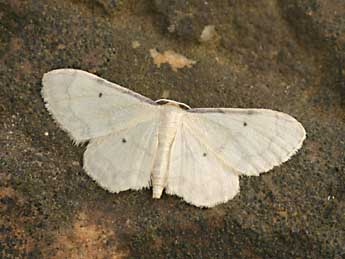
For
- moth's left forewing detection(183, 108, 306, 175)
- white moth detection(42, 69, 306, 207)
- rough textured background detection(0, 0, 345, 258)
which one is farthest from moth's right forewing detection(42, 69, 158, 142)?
moth's left forewing detection(183, 108, 306, 175)

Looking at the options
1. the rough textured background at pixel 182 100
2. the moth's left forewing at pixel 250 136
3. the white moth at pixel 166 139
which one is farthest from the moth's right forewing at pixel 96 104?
the moth's left forewing at pixel 250 136

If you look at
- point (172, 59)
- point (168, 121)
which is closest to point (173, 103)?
point (168, 121)

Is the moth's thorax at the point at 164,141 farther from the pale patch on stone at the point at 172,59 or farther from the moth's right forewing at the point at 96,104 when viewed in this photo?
the pale patch on stone at the point at 172,59

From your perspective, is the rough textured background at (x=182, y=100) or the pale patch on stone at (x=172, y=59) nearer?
the rough textured background at (x=182, y=100)

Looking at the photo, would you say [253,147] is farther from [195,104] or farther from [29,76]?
[29,76]

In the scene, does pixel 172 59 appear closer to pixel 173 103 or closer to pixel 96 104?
pixel 173 103

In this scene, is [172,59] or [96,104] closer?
[96,104]

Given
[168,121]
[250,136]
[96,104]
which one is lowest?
[96,104]

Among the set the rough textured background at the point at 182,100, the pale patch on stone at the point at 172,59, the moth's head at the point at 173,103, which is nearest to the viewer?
the rough textured background at the point at 182,100
